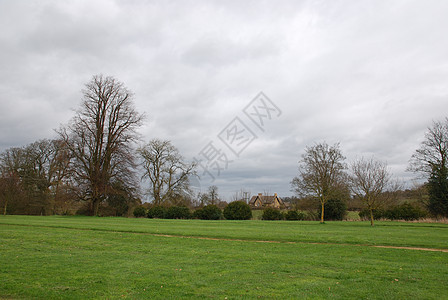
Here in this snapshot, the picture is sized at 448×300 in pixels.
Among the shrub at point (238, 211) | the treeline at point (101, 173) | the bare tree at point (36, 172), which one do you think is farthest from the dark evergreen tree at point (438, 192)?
the bare tree at point (36, 172)

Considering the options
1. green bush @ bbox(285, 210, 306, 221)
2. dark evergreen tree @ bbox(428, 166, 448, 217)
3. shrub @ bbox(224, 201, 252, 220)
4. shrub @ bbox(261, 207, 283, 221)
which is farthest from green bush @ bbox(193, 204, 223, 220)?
dark evergreen tree @ bbox(428, 166, 448, 217)

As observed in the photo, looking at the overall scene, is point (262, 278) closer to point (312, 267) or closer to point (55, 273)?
point (312, 267)

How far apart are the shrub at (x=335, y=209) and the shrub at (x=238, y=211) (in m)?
10.3

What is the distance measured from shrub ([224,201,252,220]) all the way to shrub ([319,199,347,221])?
33.6 feet

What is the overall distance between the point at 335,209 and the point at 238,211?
496 inches

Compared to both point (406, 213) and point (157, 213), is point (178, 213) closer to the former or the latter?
point (157, 213)

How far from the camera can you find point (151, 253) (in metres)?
10.9

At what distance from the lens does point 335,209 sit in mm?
35812

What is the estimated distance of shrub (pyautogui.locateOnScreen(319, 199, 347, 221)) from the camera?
3569 centimetres

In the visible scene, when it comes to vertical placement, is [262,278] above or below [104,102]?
below

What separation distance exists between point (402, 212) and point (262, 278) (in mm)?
32367

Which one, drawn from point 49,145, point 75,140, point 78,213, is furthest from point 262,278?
point 49,145

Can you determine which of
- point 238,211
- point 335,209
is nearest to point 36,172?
point 238,211

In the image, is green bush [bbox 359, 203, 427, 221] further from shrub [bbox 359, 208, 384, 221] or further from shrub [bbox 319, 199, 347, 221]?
shrub [bbox 319, 199, 347, 221]
